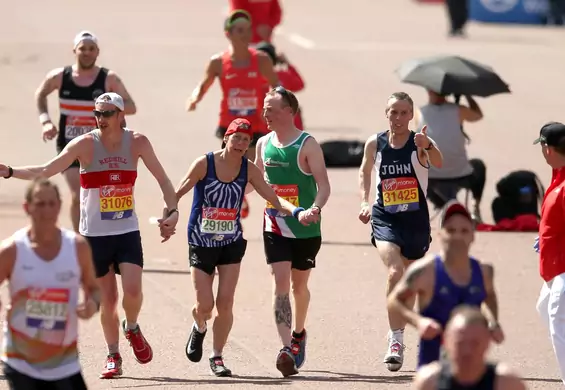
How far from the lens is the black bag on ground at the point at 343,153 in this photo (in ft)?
62.5

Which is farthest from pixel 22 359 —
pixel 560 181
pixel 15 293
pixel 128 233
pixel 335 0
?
pixel 335 0

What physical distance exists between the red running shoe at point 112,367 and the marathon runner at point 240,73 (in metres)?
4.96

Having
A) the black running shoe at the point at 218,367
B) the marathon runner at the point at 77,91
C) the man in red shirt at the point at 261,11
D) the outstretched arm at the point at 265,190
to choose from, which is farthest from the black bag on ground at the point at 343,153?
the black running shoe at the point at 218,367

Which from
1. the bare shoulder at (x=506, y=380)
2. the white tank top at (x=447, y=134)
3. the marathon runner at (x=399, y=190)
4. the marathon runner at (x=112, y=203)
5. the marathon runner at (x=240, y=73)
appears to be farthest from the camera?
the marathon runner at (x=240, y=73)

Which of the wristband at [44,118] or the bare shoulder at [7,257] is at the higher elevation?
the wristband at [44,118]

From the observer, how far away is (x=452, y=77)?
1493 centimetres

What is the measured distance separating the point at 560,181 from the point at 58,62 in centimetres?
1904

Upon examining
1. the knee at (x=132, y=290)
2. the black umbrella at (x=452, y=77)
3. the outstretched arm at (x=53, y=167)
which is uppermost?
the black umbrella at (x=452, y=77)

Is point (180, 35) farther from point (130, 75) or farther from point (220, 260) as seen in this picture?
point (220, 260)

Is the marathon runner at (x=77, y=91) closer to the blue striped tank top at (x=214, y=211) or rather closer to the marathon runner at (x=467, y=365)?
the blue striped tank top at (x=214, y=211)

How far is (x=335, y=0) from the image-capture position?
1762 inches

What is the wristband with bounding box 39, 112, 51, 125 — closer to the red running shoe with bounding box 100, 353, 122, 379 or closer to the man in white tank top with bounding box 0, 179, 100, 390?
the red running shoe with bounding box 100, 353, 122, 379

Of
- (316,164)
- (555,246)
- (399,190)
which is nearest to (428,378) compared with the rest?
(555,246)

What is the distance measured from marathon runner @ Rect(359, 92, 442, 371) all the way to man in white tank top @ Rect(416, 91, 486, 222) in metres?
3.89
